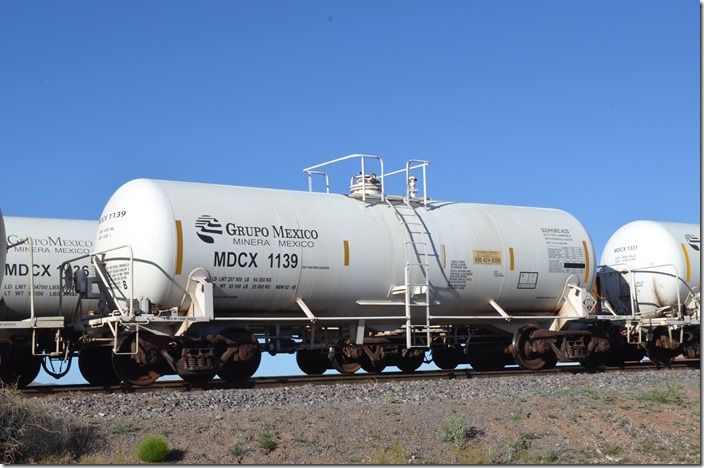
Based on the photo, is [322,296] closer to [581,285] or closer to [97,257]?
[97,257]

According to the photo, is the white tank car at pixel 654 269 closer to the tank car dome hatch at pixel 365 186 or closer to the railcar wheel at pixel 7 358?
the tank car dome hatch at pixel 365 186

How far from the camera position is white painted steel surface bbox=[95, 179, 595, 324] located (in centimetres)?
1556

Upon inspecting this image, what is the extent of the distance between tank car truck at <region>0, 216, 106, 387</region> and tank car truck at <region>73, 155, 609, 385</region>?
32.3 inches

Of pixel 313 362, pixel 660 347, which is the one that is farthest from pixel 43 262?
pixel 660 347

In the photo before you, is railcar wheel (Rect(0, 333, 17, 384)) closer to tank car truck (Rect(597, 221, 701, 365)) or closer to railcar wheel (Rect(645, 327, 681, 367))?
tank car truck (Rect(597, 221, 701, 365))

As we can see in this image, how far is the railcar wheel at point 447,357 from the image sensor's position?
21.5 meters

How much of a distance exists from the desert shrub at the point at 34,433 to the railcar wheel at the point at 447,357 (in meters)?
12.4

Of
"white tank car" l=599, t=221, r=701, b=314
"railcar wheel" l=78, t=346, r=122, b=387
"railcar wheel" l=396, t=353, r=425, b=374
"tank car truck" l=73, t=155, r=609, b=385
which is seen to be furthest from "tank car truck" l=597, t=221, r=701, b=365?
"railcar wheel" l=78, t=346, r=122, b=387

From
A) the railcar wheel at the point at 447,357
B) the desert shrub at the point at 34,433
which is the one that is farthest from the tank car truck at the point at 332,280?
the desert shrub at the point at 34,433

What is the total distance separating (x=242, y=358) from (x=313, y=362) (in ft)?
15.1

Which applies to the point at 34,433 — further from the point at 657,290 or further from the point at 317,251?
the point at 657,290

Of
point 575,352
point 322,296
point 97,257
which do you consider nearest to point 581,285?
point 575,352

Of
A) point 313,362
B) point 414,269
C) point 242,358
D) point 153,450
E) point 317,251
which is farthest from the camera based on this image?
point 313,362

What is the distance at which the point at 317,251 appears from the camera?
16641mm
